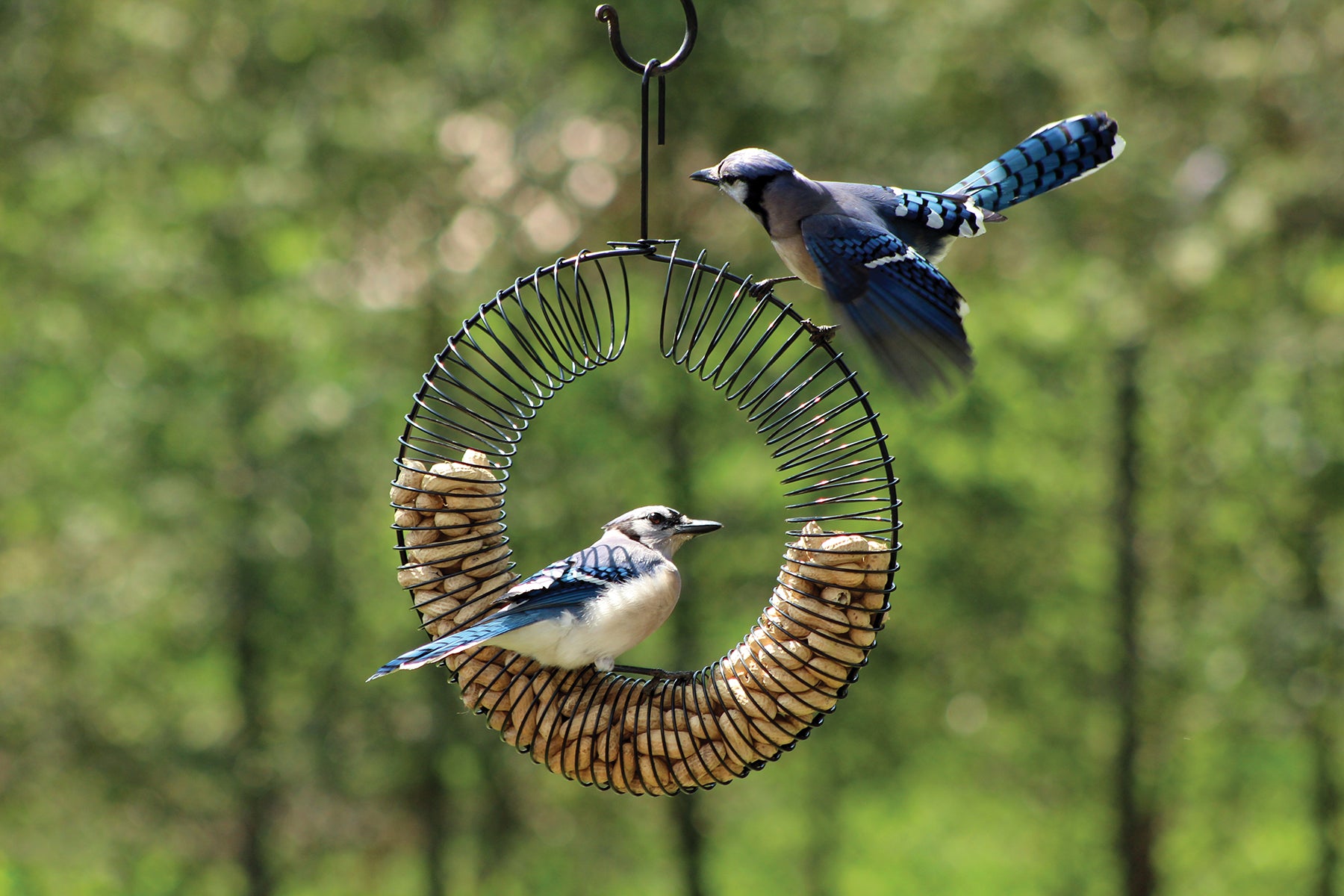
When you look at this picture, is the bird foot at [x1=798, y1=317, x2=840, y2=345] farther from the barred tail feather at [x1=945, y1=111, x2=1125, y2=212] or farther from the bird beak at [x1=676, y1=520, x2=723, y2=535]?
the barred tail feather at [x1=945, y1=111, x2=1125, y2=212]

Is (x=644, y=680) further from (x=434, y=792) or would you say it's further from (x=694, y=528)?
(x=434, y=792)

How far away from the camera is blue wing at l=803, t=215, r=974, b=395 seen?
3354 mm

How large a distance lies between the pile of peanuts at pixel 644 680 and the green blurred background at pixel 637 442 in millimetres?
4494

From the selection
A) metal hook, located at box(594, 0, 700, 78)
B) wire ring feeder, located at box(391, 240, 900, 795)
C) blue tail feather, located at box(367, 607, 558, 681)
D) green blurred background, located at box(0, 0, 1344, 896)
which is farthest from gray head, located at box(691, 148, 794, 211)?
green blurred background, located at box(0, 0, 1344, 896)

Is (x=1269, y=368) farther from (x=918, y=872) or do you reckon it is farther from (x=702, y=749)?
(x=702, y=749)

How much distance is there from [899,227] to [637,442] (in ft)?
14.8

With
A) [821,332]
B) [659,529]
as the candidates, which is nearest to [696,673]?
[659,529]

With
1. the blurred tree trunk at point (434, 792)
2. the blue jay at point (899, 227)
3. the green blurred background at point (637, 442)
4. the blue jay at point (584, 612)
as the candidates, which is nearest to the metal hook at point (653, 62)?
the blue jay at point (899, 227)

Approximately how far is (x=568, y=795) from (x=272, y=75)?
5.23 m

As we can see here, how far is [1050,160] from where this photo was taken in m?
4.20

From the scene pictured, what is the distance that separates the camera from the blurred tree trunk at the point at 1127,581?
8.92 metres

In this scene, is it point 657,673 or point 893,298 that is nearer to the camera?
point 893,298

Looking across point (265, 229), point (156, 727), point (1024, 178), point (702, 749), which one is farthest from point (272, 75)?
point (702, 749)

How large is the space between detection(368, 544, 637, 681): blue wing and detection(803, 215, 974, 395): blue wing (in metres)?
1.03
